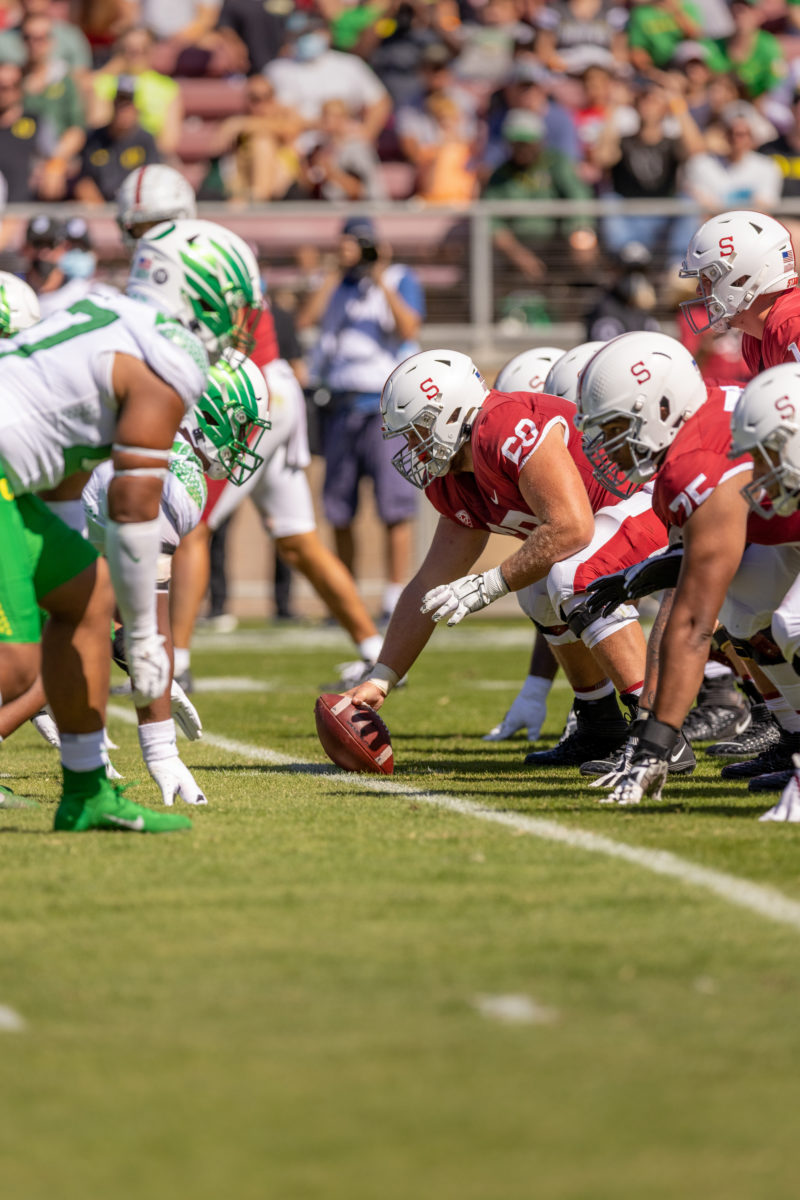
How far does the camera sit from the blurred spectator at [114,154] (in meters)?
13.6

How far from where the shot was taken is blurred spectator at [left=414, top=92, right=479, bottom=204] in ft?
47.7

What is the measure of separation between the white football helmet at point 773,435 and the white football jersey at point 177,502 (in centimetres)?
187

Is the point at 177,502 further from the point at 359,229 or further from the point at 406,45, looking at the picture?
the point at 406,45

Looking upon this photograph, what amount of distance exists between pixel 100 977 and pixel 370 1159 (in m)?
0.99

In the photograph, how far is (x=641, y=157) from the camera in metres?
13.7

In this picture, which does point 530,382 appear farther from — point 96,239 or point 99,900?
point 96,239

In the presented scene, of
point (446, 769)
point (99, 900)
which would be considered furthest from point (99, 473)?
point (99, 900)

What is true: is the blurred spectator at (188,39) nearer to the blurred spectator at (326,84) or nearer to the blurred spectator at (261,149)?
the blurred spectator at (326,84)

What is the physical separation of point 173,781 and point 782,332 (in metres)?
2.66

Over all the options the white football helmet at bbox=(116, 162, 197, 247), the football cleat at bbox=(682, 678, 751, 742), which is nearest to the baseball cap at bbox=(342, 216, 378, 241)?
the white football helmet at bbox=(116, 162, 197, 247)

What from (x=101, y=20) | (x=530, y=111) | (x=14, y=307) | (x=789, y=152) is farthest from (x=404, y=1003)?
(x=101, y=20)

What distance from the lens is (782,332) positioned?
6.04m

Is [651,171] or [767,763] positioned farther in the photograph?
[651,171]

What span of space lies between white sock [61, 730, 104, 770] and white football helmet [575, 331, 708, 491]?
1.67 m
